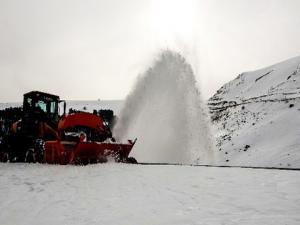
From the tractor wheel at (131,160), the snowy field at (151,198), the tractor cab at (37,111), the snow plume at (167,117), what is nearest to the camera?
the snowy field at (151,198)

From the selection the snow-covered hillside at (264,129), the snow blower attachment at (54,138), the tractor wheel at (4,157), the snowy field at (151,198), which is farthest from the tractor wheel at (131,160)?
the snow-covered hillside at (264,129)

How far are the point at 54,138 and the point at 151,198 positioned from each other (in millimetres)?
9294

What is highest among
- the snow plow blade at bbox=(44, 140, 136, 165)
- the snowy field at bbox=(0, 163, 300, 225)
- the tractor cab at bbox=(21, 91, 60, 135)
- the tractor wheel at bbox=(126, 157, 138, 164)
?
the tractor cab at bbox=(21, 91, 60, 135)

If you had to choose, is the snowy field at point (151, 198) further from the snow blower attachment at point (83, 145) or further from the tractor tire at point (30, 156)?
the tractor tire at point (30, 156)

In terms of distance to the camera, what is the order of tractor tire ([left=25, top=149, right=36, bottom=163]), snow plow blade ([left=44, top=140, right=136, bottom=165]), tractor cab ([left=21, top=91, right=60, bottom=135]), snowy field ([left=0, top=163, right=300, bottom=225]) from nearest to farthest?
snowy field ([left=0, top=163, right=300, bottom=225]) < snow plow blade ([left=44, top=140, right=136, bottom=165]) < tractor tire ([left=25, top=149, right=36, bottom=163]) < tractor cab ([left=21, top=91, right=60, bottom=135])

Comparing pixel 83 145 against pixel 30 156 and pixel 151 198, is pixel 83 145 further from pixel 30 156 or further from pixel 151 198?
pixel 151 198

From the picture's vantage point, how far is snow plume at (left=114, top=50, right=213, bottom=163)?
699 inches

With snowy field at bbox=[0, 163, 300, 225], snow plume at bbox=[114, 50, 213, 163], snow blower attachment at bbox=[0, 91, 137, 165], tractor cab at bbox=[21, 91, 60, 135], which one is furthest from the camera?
snow plume at bbox=[114, 50, 213, 163]

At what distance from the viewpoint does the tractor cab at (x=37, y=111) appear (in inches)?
596

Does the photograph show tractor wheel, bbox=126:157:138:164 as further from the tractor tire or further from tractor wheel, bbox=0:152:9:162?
tractor wheel, bbox=0:152:9:162

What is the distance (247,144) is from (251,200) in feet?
53.7

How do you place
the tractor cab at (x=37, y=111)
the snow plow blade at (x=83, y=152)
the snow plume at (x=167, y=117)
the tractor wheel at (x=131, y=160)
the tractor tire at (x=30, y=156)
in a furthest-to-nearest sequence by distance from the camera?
the snow plume at (x=167, y=117) → the tractor cab at (x=37, y=111) → the tractor tire at (x=30, y=156) → the tractor wheel at (x=131, y=160) → the snow plow blade at (x=83, y=152)

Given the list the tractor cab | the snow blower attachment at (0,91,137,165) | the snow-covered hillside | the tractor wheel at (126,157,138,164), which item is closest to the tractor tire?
the snow blower attachment at (0,91,137,165)

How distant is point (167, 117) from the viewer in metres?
18.3
